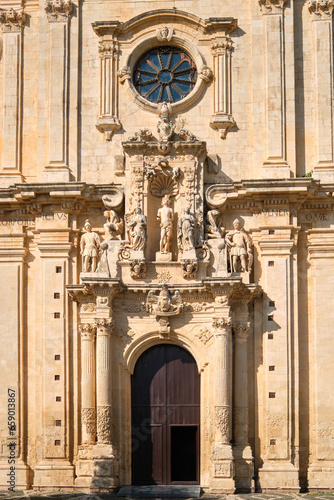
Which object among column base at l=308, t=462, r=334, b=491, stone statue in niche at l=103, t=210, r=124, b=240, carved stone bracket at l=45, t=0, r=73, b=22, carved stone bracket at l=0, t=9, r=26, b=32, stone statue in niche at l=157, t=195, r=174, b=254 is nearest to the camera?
column base at l=308, t=462, r=334, b=491

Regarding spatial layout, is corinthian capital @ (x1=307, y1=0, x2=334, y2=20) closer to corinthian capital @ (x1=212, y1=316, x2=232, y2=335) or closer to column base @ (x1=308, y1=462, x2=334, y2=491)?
corinthian capital @ (x1=212, y1=316, x2=232, y2=335)

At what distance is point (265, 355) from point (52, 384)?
220 inches

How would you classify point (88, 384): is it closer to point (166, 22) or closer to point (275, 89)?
point (275, 89)

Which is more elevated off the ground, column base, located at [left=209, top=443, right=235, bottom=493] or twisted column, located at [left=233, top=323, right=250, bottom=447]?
twisted column, located at [left=233, top=323, right=250, bottom=447]

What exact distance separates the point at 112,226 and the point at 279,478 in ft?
25.7

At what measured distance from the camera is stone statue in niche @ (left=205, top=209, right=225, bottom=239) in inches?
1315

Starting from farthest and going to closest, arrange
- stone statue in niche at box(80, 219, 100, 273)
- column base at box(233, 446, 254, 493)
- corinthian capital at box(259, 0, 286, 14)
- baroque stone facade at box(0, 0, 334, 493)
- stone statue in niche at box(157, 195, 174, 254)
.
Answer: corinthian capital at box(259, 0, 286, 14)
stone statue in niche at box(80, 219, 100, 273)
stone statue in niche at box(157, 195, 174, 254)
baroque stone facade at box(0, 0, 334, 493)
column base at box(233, 446, 254, 493)

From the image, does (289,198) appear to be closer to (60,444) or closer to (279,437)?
(279,437)

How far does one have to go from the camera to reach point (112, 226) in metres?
33.6

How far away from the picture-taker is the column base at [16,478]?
33.1 meters

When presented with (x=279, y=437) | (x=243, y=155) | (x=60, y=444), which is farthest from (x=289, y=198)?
(x=60, y=444)

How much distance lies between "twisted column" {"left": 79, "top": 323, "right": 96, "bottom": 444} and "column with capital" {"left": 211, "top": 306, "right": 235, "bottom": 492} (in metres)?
3.20

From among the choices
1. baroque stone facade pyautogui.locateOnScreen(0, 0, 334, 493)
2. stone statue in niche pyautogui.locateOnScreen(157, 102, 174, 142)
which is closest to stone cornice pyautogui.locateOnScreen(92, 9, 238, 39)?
baroque stone facade pyautogui.locateOnScreen(0, 0, 334, 493)

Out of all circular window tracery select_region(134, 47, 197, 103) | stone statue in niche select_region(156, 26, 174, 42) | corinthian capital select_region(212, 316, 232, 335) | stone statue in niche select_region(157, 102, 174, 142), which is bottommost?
corinthian capital select_region(212, 316, 232, 335)
